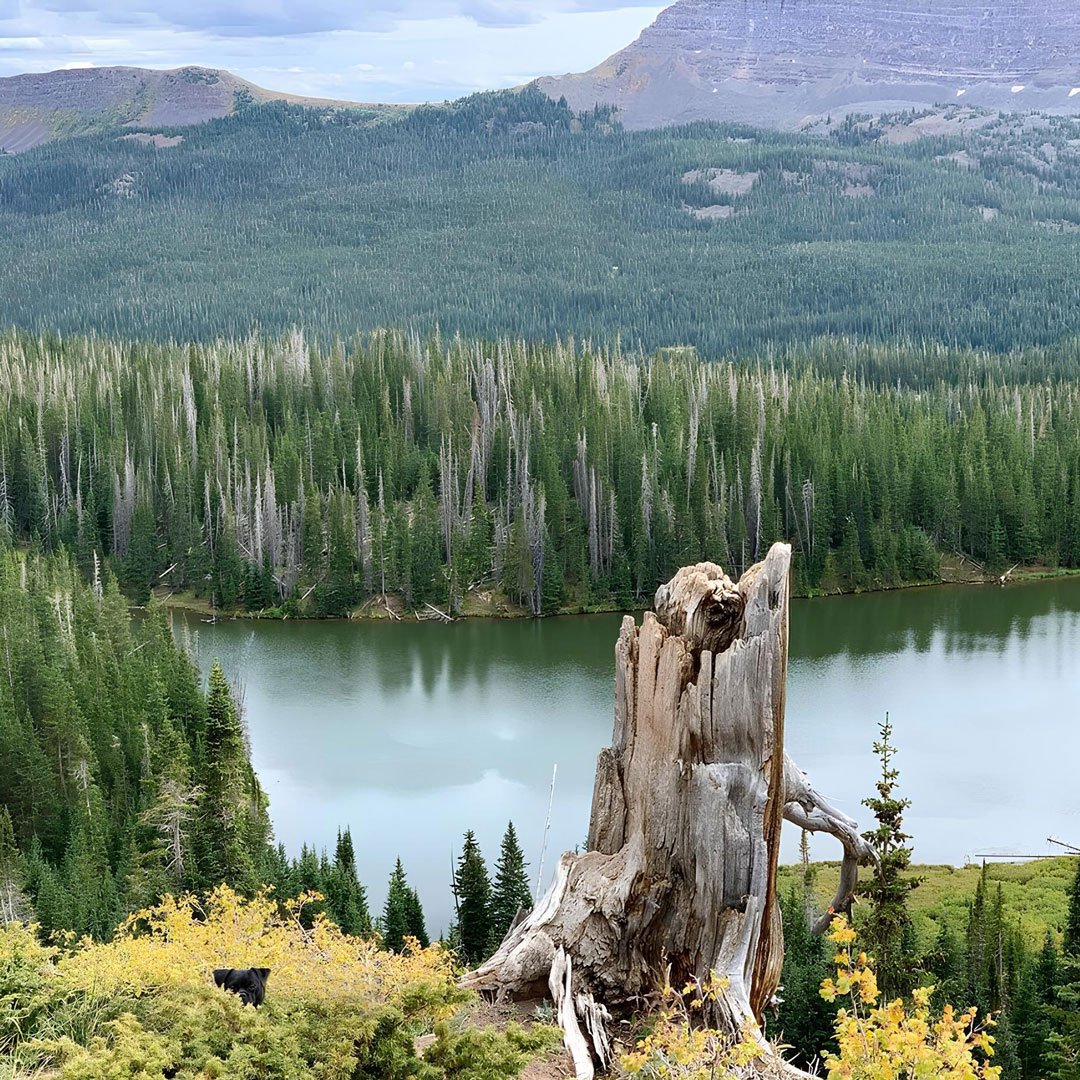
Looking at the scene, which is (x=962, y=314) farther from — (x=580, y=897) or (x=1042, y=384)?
(x=580, y=897)

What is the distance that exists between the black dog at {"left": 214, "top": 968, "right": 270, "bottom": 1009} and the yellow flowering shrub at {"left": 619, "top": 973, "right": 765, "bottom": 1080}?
148 inches

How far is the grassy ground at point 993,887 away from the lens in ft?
125

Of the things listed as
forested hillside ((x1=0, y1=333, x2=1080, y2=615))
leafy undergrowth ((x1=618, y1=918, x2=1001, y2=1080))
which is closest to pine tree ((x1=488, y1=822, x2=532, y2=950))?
leafy undergrowth ((x1=618, y1=918, x2=1001, y2=1080))

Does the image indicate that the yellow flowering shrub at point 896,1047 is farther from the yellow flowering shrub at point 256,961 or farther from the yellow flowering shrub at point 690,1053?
the yellow flowering shrub at point 256,961

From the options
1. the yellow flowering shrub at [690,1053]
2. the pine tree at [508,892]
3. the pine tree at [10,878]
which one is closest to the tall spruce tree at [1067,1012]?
the yellow flowering shrub at [690,1053]

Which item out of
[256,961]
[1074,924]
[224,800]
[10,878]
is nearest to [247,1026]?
[256,961]

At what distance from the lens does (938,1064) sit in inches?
424

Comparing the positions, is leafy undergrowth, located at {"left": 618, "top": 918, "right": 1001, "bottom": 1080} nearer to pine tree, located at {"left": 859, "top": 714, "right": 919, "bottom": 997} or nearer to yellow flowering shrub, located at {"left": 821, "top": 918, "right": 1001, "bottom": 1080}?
yellow flowering shrub, located at {"left": 821, "top": 918, "right": 1001, "bottom": 1080}

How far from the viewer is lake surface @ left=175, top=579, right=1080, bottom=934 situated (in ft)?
149

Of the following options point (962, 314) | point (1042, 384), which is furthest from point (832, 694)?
point (962, 314)

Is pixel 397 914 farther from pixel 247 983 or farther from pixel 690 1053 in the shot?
pixel 690 1053

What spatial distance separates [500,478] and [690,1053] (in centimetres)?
8552

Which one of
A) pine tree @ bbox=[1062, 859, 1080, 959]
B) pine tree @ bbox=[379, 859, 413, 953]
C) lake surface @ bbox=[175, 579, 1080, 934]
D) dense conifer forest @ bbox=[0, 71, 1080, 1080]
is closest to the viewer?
pine tree @ bbox=[1062, 859, 1080, 959]

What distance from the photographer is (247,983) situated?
15.3 metres
